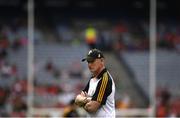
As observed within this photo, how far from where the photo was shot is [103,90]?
22.0ft

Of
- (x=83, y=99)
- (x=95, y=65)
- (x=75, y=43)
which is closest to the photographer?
(x=95, y=65)

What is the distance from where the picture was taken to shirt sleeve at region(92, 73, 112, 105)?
264 inches

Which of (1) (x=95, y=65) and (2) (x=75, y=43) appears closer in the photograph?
(1) (x=95, y=65)

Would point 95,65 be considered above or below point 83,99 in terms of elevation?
above

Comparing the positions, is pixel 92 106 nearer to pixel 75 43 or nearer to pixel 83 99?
pixel 83 99

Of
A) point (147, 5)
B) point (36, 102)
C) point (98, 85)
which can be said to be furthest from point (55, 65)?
point (98, 85)

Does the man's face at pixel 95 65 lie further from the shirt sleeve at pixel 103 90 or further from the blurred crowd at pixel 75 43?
the blurred crowd at pixel 75 43

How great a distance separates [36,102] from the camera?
17.2 meters

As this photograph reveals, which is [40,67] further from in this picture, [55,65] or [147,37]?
[147,37]

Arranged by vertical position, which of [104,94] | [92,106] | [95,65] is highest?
[95,65]

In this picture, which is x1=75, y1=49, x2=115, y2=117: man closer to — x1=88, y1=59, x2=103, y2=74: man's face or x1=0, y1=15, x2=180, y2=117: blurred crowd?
x1=88, y1=59, x2=103, y2=74: man's face

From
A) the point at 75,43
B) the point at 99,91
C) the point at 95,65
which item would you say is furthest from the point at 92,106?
the point at 75,43

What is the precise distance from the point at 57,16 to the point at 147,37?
293cm

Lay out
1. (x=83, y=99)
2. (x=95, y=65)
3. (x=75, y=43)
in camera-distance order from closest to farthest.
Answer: (x=95, y=65) < (x=83, y=99) < (x=75, y=43)
